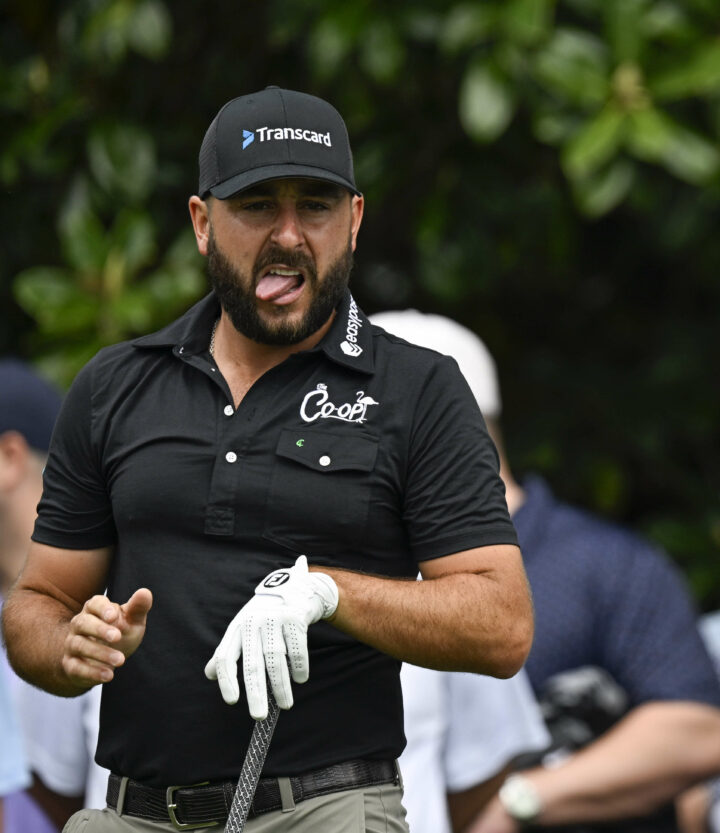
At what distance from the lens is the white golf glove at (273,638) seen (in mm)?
Result: 2062

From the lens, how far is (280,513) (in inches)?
88.4

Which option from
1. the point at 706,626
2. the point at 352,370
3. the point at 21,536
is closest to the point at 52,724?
the point at 21,536

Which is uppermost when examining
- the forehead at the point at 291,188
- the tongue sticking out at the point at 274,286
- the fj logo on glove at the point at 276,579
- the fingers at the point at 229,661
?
the forehead at the point at 291,188

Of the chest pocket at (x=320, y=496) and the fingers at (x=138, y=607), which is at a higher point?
the chest pocket at (x=320, y=496)

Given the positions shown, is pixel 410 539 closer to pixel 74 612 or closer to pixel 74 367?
pixel 74 612

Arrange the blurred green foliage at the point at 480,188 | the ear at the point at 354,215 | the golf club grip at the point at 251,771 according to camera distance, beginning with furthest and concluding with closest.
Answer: the blurred green foliage at the point at 480,188
the ear at the point at 354,215
the golf club grip at the point at 251,771

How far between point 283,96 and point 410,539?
2.14 ft

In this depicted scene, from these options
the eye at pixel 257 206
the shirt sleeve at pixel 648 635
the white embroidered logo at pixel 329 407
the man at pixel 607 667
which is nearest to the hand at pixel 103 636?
the white embroidered logo at pixel 329 407

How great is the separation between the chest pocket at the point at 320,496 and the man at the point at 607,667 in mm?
1187

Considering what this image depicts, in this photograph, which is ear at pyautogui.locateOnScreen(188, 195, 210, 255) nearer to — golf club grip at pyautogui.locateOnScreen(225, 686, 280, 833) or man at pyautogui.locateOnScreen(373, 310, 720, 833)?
golf club grip at pyautogui.locateOnScreen(225, 686, 280, 833)

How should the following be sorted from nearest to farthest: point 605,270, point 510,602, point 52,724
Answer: point 510,602, point 52,724, point 605,270

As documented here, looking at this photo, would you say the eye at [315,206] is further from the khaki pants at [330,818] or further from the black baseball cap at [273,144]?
the khaki pants at [330,818]

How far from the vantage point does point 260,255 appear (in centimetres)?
231

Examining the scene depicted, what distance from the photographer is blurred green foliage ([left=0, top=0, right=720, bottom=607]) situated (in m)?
4.14
